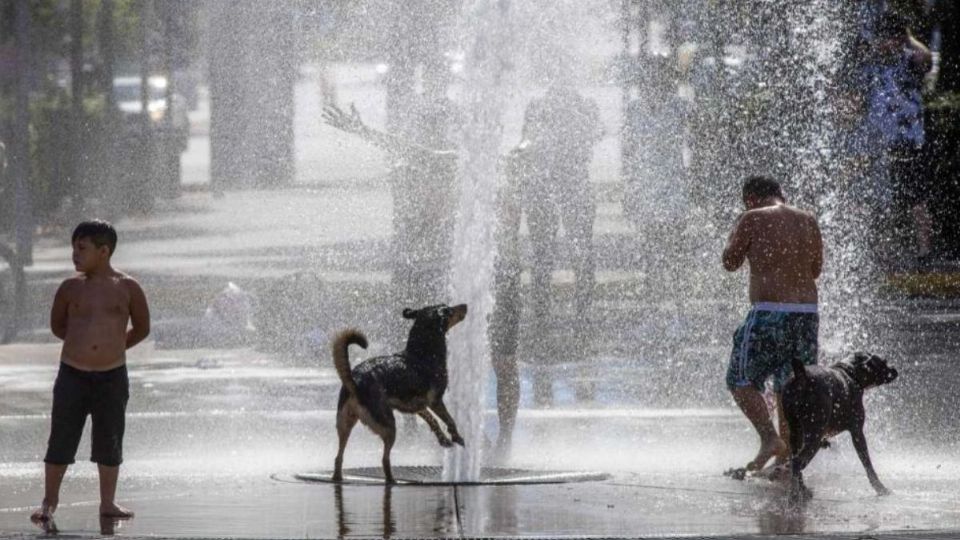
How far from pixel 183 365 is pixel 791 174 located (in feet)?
22.1

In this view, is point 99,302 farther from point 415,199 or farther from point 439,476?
point 415,199

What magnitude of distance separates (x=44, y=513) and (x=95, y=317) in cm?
75

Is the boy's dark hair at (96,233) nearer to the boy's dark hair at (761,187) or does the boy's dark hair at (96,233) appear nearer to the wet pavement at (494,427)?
the wet pavement at (494,427)

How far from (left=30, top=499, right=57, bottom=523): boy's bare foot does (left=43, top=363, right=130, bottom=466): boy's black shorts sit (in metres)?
0.18

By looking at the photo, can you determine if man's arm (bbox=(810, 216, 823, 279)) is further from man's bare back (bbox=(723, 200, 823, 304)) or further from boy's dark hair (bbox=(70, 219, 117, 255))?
boy's dark hair (bbox=(70, 219, 117, 255))

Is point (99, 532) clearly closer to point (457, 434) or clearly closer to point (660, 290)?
point (457, 434)

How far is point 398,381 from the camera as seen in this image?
8.99m

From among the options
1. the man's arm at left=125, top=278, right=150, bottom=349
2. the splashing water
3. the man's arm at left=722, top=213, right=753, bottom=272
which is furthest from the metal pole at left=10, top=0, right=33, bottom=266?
the man's arm at left=125, top=278, right=150, bottom=349

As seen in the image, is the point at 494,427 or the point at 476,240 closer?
the point at 476,240

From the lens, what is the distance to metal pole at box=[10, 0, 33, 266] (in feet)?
65.4

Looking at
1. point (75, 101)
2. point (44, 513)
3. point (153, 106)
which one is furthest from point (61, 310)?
point (153, 106)

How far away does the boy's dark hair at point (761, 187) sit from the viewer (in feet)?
33.0

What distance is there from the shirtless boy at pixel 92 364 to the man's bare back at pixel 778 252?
2.94 m

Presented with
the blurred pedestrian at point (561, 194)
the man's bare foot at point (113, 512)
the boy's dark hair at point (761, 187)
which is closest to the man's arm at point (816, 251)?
the boy's dark hair at point (761, 187)
